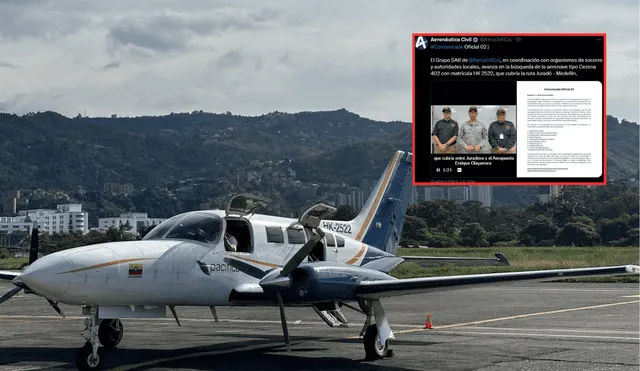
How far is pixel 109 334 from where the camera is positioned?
20453 millimetres

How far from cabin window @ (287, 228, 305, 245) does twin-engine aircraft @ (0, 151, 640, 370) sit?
0.02m

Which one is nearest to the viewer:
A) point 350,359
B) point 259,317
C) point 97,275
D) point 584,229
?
point 97,275

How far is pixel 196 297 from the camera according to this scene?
1855cm

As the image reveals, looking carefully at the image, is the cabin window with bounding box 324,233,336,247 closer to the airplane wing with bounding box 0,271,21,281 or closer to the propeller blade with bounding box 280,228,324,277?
the propeller blade with bounding box 280,228,324,277

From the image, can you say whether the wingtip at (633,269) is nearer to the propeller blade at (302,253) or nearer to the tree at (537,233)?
the propeller blade at (302,253)

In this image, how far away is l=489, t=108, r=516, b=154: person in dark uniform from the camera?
73.9ft

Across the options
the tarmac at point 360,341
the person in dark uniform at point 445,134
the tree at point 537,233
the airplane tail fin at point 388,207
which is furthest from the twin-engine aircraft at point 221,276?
the tree at point 537,233

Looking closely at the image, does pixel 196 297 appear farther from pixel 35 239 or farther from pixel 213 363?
pixel 35 239

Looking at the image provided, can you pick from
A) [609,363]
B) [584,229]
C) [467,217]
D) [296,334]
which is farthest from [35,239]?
[467,217]

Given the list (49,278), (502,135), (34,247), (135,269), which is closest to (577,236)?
(502,135)

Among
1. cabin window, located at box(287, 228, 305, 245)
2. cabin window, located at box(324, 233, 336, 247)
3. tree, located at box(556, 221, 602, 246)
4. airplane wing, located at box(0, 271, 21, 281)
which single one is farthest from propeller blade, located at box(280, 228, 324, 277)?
tree, located at box(556, 221, 602, 246)

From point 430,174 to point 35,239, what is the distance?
1005 cm

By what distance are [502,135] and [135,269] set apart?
10.3 meters

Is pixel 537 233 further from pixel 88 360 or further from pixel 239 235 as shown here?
pixel 88 360
